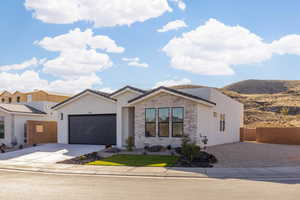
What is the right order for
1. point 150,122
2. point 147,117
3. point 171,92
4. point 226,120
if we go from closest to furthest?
1. point 171,92
2. point 150,122
3. point 147,117
4. point 226,120

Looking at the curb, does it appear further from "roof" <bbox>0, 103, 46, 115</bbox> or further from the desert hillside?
the desert hillside

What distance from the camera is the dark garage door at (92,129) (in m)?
24.4

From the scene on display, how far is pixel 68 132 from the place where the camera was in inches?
1032

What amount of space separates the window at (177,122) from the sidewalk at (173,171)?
6.31 metres

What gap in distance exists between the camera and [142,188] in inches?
391

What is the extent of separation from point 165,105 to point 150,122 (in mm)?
1634

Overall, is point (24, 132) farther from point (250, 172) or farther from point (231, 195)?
point (231, 195)

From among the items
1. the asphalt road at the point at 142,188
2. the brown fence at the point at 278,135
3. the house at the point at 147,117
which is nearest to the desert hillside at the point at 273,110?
the brown fence at the point at 278,135

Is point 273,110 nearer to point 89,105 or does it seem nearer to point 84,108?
point 89,105

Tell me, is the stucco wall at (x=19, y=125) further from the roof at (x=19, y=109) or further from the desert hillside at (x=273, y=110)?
the desert hillside at (x=273, y=110)

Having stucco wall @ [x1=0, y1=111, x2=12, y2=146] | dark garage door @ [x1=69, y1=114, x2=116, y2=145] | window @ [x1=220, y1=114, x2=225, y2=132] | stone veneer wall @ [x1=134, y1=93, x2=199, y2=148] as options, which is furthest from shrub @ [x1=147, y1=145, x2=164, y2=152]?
stucco wall @ [x1=0, y1=111, x2=12, y2=146]

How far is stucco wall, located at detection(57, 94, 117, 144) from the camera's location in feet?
80.1

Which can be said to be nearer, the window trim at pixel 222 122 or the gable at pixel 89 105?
the gable at pixel 89 105

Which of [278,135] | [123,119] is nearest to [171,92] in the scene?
[123,119]
